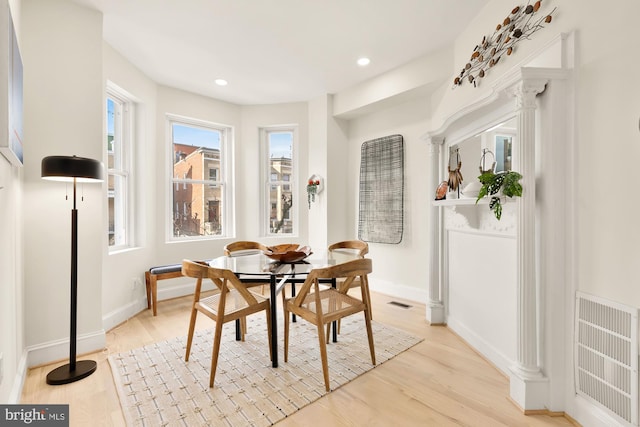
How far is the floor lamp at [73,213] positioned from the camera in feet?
6.26

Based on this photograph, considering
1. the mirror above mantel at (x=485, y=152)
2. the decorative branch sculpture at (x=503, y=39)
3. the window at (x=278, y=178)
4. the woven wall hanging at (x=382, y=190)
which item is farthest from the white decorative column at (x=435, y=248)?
the window at (x=278, y=178)

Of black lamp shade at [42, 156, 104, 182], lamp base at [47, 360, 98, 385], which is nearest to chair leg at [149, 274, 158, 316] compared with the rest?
lamp base at [47, 360, 98, 385]

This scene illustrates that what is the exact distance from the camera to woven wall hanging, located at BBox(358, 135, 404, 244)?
3.94m

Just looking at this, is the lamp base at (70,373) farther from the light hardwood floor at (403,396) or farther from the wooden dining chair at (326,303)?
the wooden dining chair at (326,303)

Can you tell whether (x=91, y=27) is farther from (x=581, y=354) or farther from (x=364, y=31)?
(x=581, y=354)

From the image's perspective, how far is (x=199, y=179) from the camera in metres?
4.46

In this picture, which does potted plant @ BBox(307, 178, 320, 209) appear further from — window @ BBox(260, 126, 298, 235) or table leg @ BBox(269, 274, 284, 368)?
table leg @ BBox(269, 274, 284, 368)

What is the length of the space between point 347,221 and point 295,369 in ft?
8.80

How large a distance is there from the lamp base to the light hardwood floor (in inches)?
1.5

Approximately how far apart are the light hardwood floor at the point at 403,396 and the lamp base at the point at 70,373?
38mm

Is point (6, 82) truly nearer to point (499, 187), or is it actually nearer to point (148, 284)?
point (499, 187)

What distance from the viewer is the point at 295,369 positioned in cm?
220

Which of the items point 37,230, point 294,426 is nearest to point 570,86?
point 294,426

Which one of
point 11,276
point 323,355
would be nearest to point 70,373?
point 11,276
